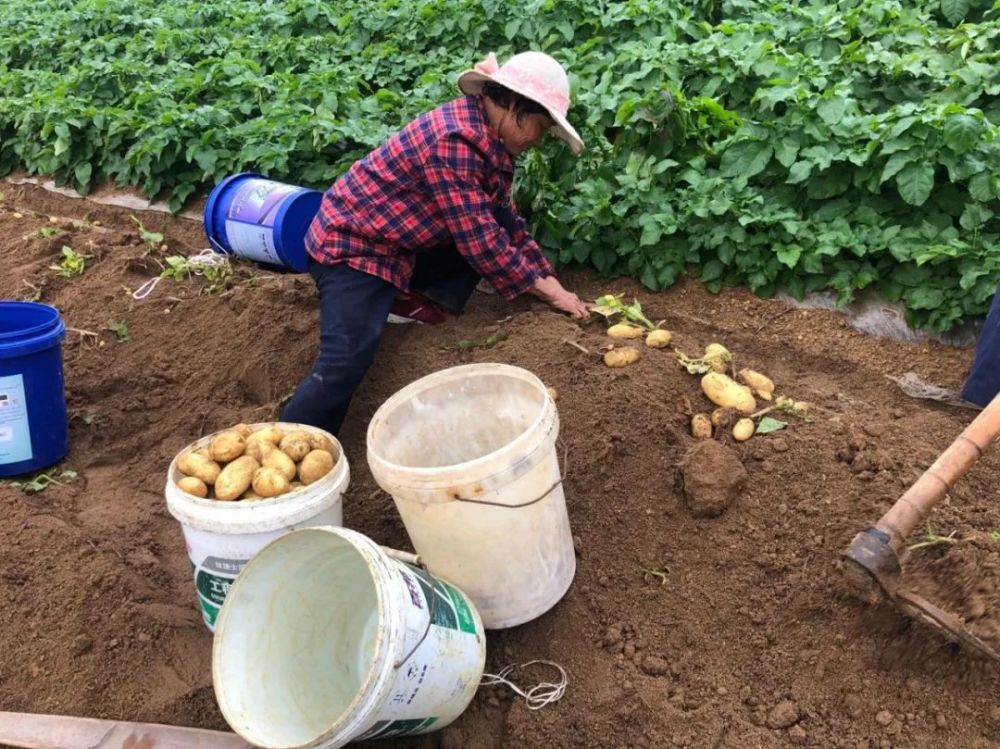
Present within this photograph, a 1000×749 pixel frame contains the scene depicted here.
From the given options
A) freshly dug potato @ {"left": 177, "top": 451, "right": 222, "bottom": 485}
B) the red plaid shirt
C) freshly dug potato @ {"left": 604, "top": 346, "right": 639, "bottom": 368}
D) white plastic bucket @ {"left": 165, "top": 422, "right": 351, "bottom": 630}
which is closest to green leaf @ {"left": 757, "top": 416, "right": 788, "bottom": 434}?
freshly dug potato @ {"left": 604, "top": 346, "right": 639, "bottom": 368}

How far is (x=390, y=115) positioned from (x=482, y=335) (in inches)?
81.5

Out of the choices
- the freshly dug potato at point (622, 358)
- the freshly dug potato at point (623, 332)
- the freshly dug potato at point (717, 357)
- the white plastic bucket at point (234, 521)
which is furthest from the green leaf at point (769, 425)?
the white plastic bucket at point (234, 521)

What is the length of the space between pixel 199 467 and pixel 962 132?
9.64 feet

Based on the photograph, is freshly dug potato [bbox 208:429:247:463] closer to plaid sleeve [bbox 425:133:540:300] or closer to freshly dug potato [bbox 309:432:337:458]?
freshly dug potato [bbox 309:432:337:458]

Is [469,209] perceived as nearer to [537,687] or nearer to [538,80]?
[538,80]

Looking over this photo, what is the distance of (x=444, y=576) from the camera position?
246 cm

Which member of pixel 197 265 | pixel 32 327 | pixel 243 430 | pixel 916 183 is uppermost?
pixel 916 183

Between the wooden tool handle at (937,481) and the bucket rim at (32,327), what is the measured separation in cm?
280

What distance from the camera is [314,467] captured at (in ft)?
8.34

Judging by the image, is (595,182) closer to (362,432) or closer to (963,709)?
(362,432)

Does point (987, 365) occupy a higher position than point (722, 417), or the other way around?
point (987, 365)

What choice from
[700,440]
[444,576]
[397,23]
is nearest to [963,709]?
[700,440]

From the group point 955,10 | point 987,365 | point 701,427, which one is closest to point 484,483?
point 701,427

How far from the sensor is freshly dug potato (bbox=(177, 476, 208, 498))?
245 cm
